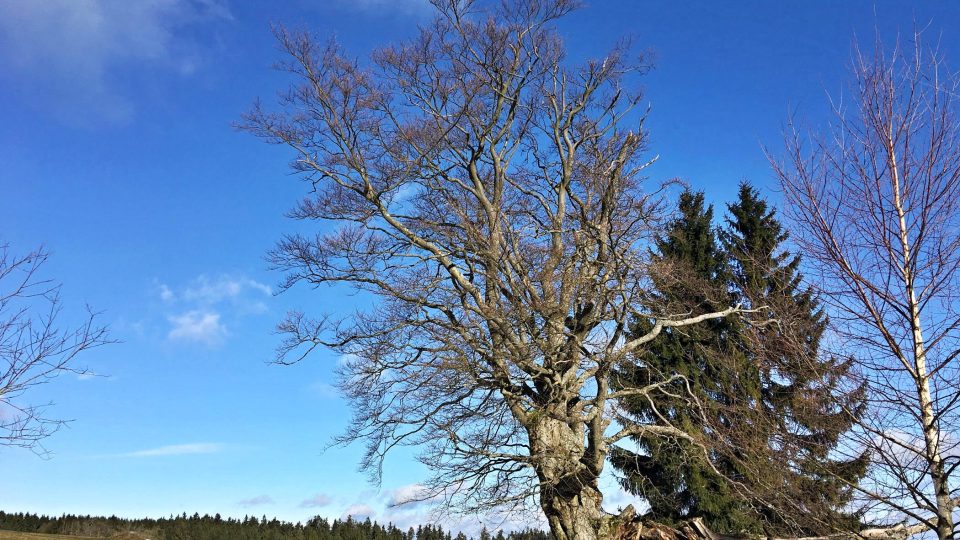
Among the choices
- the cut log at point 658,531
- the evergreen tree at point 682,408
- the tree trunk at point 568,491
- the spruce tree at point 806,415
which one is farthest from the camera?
the evergreen tree at point 682,408

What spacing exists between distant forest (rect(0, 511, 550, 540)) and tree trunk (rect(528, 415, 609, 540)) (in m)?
6.32

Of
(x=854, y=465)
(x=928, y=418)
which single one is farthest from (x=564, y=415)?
(x=928, y=418)

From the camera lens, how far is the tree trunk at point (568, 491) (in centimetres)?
1036

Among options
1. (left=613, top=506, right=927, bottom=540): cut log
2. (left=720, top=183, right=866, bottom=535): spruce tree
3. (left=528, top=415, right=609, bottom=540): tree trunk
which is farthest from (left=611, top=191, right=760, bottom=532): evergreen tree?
→ (left=720, top=183, right=866, bottom=535): spruce tree

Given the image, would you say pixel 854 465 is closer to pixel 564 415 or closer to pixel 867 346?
pixel 867 346

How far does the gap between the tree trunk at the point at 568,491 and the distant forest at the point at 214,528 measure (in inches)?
249

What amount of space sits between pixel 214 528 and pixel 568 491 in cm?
1256

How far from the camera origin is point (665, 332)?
18312 mm

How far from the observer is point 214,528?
1873 cm

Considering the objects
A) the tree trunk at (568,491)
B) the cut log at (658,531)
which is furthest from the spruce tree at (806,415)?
the tree trunk at (568,491)

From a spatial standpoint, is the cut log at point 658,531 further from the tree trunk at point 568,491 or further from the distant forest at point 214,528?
the distant forest at point 214,528

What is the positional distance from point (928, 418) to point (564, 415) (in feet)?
19.7

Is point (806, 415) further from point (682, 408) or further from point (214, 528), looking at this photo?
point (214, 528)

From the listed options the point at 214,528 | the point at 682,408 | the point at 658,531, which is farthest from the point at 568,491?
the point at 214,528
